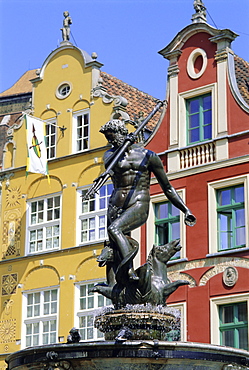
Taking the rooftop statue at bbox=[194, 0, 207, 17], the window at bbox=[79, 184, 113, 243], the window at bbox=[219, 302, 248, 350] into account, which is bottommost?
the window at bbox=[219, 302, 248, 350]

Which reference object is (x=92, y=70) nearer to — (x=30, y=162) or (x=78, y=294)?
(x=30, y=162)

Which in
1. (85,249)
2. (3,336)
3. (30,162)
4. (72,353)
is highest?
(30,162)

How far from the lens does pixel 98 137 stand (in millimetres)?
29422

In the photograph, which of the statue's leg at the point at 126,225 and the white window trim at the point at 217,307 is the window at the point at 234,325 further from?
the statue's leg at the point at 126,225

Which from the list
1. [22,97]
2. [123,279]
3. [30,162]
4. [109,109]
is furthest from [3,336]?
[22,97]

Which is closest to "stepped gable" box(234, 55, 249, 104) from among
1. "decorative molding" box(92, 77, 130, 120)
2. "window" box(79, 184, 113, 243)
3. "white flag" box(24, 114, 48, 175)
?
"decorative molding" box(92, 77, 130, 120)

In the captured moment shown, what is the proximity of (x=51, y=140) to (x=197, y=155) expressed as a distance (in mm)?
6481

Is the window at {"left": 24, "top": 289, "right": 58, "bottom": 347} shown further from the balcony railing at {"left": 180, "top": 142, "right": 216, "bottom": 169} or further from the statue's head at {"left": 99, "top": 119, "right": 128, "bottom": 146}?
the statue's head at {"left": 99, "top": 119, "right": 128, "bottom": 146}

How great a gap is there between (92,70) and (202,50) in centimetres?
449

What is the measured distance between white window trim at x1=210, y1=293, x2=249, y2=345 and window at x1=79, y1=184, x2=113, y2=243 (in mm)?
4926

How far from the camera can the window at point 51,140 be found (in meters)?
31.0

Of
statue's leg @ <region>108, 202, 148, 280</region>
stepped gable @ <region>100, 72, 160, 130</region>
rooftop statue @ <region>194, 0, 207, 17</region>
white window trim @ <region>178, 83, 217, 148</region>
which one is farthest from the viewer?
stepped gable @ <region>100, 72, 160, 130</region>

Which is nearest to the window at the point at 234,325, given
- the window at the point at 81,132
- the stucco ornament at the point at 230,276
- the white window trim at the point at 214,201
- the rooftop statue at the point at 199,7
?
the stucco ornament at the point at 230,276

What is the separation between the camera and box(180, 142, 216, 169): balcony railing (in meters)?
26.0
